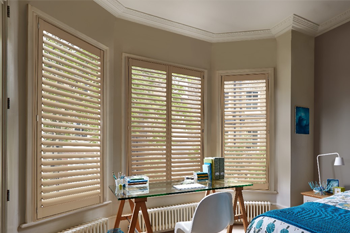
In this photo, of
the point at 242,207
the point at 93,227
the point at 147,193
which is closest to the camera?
the point at 147,193

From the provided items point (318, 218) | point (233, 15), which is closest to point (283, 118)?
point (233, 15)

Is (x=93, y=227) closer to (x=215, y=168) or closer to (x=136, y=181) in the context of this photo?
(x=136, y=181)

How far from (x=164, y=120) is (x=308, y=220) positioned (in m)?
2.24

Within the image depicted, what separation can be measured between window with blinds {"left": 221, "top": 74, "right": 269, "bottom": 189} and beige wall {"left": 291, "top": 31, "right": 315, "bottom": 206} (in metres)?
0.38

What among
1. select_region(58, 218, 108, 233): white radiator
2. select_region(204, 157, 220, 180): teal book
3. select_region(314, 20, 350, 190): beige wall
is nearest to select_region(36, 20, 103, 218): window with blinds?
select_region(58, 218, 108, 233): white radiator

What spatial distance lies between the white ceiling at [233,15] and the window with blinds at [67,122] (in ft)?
2.57

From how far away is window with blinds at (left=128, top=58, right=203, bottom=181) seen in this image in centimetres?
329

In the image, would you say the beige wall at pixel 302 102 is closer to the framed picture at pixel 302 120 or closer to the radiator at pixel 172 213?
the framed picture at pixel 302 120

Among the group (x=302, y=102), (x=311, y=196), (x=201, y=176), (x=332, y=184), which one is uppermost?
(x=302, y=102)

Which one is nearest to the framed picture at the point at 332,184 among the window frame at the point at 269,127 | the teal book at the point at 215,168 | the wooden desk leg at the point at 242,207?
the window frame at the point at 269,127

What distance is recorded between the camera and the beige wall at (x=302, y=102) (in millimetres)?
3453

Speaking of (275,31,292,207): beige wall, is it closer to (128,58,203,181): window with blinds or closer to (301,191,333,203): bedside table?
(301,191,333,203): bedside table

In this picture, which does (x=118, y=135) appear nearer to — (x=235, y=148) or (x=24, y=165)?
(x=24, y=165)

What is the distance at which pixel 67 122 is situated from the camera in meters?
2.50
